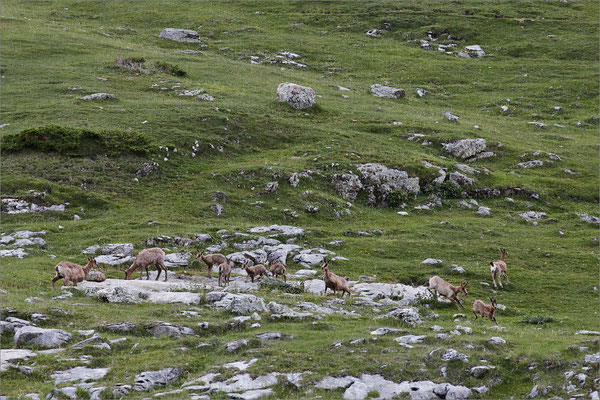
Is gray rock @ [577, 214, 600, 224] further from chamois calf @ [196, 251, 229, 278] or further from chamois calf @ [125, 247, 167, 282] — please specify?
chamois calf @ [125, 247, 167, 282]

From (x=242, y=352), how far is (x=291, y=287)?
10129 millimetres

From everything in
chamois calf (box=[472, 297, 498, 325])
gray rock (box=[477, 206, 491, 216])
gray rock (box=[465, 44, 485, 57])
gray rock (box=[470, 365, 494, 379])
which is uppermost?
gray rock (box=[465, 44, 485, 57])

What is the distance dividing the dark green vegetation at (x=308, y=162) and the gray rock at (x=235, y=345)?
0.34m

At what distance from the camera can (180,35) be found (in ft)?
304

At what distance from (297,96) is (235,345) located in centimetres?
4565

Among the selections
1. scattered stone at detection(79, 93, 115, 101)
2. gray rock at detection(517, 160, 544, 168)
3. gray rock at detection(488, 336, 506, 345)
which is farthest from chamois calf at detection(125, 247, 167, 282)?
gray rock at detection(517, 160, 544, 168)

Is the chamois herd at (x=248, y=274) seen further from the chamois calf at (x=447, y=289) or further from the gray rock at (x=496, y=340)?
the gray rock at (x=496, y=340)

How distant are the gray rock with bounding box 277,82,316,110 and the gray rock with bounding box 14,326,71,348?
148 ft

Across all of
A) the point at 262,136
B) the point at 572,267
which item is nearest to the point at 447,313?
the point at 572,267

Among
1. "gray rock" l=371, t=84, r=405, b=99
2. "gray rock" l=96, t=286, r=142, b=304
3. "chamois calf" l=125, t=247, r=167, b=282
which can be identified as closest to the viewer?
"gray rock" l=96, t=286, r=142, b=304

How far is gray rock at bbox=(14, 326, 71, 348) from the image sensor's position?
1870cm

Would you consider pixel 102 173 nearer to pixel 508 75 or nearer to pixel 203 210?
pixel 203 210

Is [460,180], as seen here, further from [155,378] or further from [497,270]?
[155,378]

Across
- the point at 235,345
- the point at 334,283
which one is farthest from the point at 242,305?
the point at 334,283
